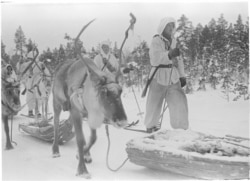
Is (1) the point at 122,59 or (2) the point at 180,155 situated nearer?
(2) the point at 180,155

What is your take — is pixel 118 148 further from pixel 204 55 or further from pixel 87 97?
pixel 204 55

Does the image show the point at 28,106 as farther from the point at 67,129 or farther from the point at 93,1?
the point at 93,1

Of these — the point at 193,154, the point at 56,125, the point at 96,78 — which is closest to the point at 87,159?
the point at 56,125

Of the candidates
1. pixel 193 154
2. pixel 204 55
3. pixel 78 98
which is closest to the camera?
pixel 193 154

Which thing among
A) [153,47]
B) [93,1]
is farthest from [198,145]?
[93,1]

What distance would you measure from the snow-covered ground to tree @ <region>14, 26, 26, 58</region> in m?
0.88

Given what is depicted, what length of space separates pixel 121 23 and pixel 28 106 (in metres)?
1.40

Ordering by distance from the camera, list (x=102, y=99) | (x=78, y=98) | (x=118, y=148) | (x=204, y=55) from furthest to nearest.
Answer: (x=204, y=55) < (x=118, y=148) < (x=78, y=98) < (x=102, y=99)

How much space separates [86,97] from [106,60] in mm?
443

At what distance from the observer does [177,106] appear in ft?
11.9

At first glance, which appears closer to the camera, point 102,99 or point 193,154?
point 193,154

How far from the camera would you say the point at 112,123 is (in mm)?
3221

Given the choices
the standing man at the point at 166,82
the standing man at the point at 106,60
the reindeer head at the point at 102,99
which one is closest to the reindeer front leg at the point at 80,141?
the reindeer head at the point at 102,99

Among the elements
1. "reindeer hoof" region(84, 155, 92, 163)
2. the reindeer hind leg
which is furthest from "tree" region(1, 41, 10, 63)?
"reindeer hoof" region(84, 155, 92, 163)
